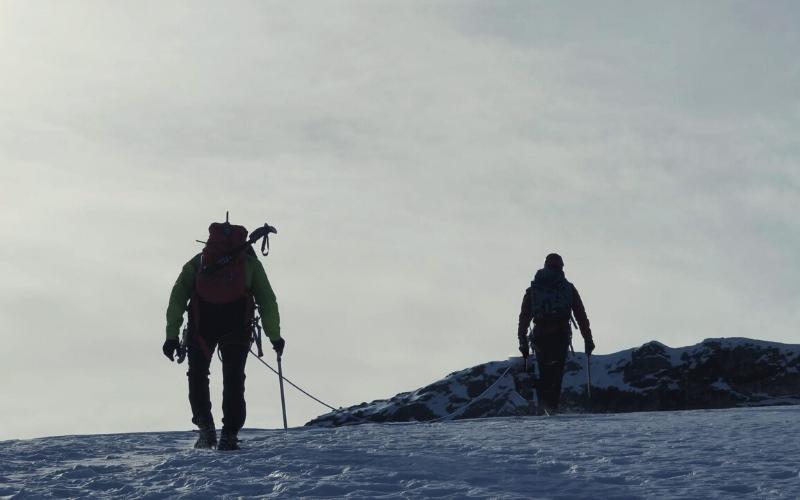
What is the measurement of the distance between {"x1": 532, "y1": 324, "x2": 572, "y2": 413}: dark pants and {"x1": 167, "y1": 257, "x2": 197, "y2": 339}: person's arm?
592 cm

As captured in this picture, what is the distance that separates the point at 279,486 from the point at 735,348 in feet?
62.8

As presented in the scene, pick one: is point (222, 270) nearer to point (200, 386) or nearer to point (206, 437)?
point (200, 386)

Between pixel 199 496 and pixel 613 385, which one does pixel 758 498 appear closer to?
pixel 199 496

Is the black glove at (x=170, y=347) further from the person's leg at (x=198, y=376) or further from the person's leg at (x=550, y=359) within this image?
the person's leg at (x=550, y=359)

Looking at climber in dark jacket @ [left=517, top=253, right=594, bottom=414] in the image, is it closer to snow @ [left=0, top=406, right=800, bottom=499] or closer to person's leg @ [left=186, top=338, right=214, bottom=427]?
snow @ [left=0, top=406, right=800, bottom=499]

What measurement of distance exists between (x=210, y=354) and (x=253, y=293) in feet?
2.39

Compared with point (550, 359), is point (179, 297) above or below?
above

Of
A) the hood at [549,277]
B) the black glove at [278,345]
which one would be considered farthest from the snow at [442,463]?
the hood at [549,277]

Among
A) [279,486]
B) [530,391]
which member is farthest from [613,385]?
[279,486]

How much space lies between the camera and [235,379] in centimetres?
1018

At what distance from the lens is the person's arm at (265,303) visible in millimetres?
10445

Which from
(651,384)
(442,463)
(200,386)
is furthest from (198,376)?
(651,384)

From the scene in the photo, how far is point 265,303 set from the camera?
34.3ft

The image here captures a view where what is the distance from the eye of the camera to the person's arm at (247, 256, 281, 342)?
10.4 metres
